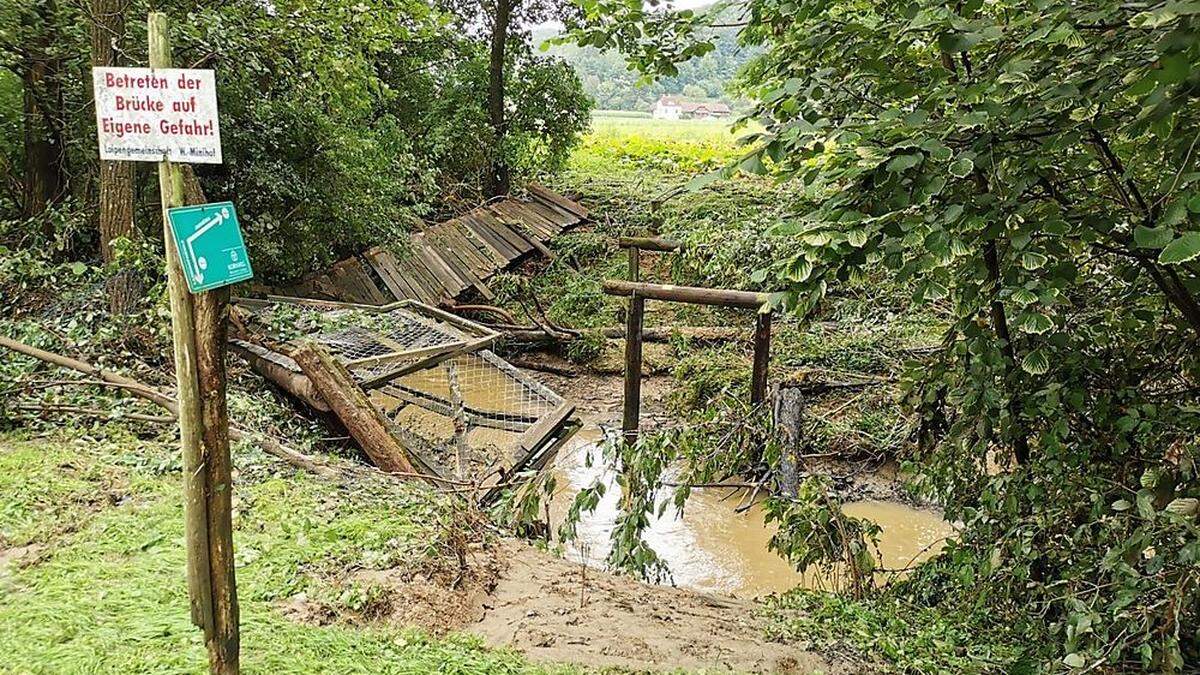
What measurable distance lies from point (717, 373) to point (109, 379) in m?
5.55

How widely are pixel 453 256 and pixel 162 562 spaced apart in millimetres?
7196

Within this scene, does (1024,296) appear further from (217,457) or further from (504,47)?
(504,47)

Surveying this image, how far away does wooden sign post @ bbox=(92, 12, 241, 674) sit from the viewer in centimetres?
216

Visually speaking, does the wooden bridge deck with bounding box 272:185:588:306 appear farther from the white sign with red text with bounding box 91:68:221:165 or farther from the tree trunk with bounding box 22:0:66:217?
the white sign with red text with bounding box 91:68:221:165

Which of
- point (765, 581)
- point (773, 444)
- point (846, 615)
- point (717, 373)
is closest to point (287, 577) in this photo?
point (773, 444)

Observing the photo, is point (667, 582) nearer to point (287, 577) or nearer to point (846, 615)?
point (846, 615)

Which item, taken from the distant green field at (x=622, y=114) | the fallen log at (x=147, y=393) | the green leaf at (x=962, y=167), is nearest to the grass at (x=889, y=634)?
the green leaf at (x=962, y=167)

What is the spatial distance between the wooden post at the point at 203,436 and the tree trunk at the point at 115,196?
3.68 m

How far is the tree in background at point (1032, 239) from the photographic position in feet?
5.96

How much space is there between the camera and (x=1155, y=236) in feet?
5.37

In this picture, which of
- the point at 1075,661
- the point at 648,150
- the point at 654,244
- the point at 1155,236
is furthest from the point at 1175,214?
the point at 648,150

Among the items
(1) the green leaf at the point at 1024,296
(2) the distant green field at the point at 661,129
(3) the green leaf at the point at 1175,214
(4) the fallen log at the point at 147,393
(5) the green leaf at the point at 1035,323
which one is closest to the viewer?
(3) the green leaf at the point at 1175,214

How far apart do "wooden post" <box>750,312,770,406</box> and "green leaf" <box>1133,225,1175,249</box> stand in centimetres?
458

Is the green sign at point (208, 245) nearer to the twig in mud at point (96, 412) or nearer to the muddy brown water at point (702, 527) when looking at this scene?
the twig in mud at point (96, 412)
